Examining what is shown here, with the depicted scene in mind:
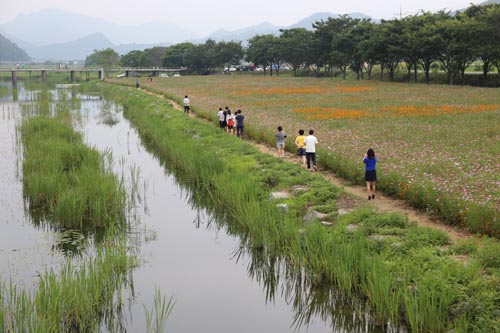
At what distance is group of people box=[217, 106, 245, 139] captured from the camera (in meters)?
28.5

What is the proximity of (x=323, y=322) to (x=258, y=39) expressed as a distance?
413 feet

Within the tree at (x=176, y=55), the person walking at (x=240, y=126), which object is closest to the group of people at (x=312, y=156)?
the person walking at (x=240, y=126)

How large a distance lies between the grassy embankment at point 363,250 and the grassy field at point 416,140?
1542 mm

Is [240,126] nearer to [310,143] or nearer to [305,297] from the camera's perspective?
[310,143]

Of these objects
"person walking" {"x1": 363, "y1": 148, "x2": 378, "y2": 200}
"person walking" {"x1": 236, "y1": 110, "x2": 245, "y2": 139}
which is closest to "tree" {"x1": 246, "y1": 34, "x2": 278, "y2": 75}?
"person walking" {"x1": 236, "y1": 110, "x2": 245, "y2": 139}

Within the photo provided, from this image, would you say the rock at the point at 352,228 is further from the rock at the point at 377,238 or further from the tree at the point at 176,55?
the tree at the point at 176,55

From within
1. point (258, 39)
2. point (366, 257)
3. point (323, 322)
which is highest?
point (258, 39)

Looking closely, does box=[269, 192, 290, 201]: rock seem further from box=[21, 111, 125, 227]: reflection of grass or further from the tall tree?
the tall tree

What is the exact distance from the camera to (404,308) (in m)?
9.20

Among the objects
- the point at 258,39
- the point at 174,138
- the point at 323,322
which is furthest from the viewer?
the point at 258,39

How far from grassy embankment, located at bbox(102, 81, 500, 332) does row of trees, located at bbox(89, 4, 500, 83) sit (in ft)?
161

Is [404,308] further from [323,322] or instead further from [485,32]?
[485,32]

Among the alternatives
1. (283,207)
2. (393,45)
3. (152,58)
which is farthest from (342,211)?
(152,58)

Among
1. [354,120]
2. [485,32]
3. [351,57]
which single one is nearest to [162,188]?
[354,120]
